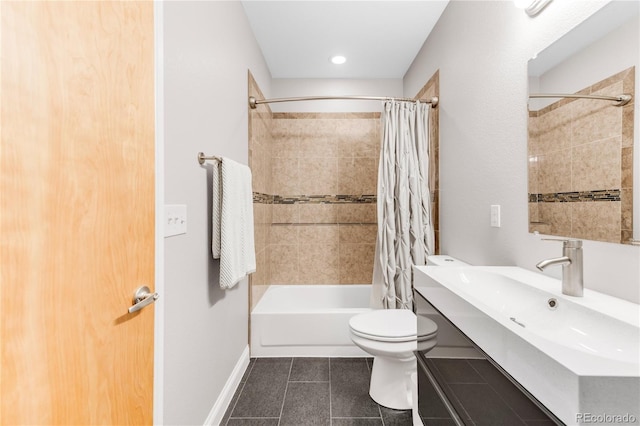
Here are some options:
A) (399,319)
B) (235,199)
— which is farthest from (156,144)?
(399,319)

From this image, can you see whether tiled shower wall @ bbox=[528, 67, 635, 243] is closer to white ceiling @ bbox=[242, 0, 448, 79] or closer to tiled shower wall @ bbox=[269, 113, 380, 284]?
white ceiling @ bbox=[242, 0, 448, 79]

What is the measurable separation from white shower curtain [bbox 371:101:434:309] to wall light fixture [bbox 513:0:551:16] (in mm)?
998

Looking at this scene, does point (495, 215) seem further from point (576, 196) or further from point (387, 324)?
point (387, 324)

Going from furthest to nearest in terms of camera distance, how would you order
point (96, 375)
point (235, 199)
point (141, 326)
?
1. point (235, 199)
2. point (141, 326)
3. point (96, 375)

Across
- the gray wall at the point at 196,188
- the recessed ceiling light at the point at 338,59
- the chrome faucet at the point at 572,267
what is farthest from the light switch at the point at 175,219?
the recessed ceiling light at the point at 338,59

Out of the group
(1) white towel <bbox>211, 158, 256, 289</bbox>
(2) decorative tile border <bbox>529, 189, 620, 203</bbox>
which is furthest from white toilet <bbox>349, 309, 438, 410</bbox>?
(2) decorative tile border <bbox>529, 189, 620, 203</bbox>

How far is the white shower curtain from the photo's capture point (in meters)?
2.27

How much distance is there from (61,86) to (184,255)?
31.1 inches

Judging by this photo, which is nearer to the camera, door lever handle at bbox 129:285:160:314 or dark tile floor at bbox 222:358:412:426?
door lever handle at bbox 129:285:160:314

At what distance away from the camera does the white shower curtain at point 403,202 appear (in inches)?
89.4

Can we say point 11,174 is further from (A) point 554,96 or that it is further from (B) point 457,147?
(B) point 457,147

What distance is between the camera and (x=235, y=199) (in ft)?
5.29

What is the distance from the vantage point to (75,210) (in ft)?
2.20

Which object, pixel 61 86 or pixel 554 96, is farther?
pixel 554 96
